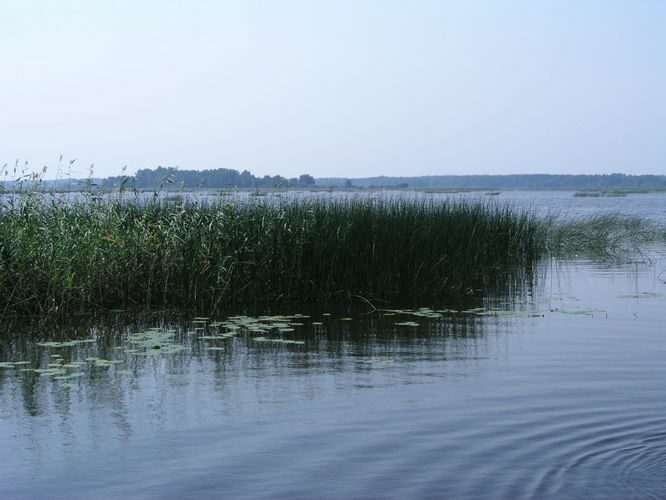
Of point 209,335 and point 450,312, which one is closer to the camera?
point 209,335

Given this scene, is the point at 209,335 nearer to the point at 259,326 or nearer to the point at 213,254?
the point at 259,326

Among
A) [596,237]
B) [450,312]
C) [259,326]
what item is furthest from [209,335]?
[596,237]

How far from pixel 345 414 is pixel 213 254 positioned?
19.4 ft

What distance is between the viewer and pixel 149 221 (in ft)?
41.1

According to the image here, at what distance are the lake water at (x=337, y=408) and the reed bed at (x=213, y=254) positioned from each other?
70 cm

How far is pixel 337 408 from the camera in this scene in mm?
6758

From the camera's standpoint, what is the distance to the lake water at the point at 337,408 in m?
5.19

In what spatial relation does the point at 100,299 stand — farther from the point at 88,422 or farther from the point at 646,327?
the point at 646,327

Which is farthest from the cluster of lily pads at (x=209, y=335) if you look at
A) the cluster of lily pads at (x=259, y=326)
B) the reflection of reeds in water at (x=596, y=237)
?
the reflection of reeds in water at (x=596, y=237)

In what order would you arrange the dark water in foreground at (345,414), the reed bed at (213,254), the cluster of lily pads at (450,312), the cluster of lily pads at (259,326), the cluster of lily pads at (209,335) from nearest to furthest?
1. the dark water in foreground at (345,414)
2. the cluster of lily pads at (209,335)
3. the cluster of lily pads at (259,326)
4. the reed bed at (213,254)
5. the cluster of lily pads at (450,312)

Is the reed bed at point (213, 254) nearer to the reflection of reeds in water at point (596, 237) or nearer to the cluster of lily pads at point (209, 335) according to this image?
the cluster of lily pads at point (209, 335)

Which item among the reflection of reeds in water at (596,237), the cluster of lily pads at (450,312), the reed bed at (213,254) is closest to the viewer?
the reed bed at (213,254)

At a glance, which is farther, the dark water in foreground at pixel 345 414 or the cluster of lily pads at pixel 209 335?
the cluster of lily pads at pixel 209 335

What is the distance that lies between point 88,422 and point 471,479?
2.79 m
